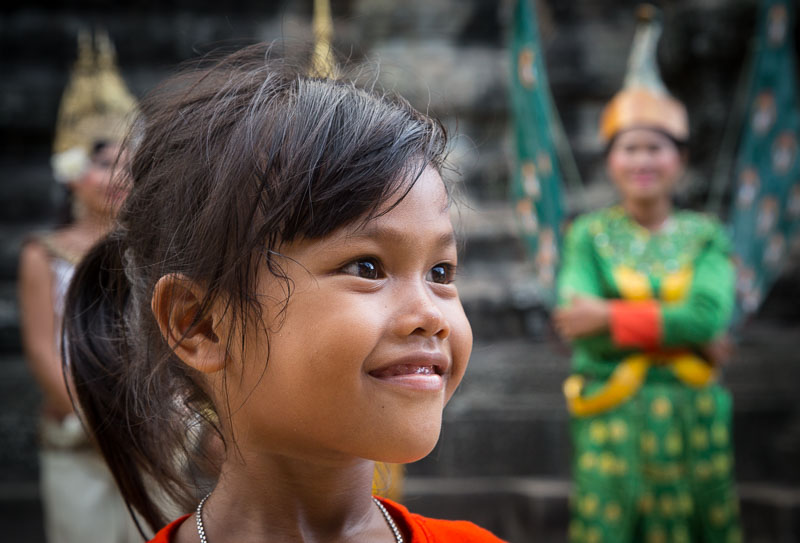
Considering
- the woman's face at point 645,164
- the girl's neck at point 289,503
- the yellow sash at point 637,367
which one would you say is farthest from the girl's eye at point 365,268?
the woman's face at point 645,164

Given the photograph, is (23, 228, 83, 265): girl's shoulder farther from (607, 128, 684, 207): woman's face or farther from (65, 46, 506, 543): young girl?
(607, 128, 684, 207): woman's face

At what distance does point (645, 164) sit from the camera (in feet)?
10.0

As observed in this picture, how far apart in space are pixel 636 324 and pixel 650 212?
491 millimetres

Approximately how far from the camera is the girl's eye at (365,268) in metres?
1.08

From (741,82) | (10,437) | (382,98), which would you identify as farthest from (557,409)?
(382,98)

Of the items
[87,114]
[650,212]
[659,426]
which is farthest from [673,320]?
[87,114]

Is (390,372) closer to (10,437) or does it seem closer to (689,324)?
(689,324)

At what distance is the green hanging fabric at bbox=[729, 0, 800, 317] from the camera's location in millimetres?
3619

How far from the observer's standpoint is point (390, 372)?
107 cm

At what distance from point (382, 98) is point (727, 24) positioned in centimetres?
361

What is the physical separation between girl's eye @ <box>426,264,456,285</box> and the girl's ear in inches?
11.3

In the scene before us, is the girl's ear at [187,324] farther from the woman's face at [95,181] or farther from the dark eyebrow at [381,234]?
the woman's face at [95,181]

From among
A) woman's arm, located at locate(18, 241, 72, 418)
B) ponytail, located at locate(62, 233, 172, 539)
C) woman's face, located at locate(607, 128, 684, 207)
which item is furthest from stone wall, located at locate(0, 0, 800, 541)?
ponytail, located at locate(62, 233, 172, 539)

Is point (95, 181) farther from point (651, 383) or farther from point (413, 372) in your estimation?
point (413, 372)
